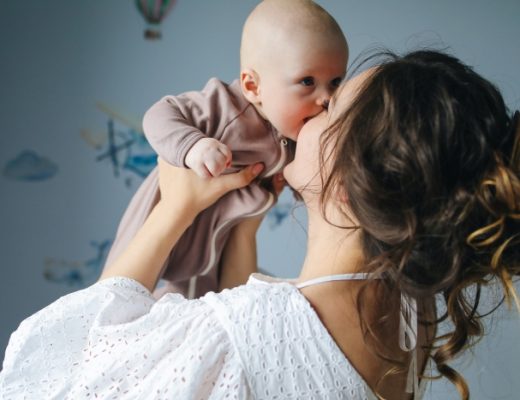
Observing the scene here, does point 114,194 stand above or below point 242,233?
below

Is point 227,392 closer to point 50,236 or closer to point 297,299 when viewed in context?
point 297,299

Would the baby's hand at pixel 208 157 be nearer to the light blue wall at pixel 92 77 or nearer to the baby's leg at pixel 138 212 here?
the baby's leg at pixel 138 212

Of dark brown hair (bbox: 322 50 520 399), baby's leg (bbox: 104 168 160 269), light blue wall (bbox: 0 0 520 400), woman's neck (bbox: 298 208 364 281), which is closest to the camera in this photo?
dark brown hair (bbox: 322 50 520 399)

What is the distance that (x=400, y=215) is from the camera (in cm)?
80

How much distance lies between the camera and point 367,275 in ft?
2.82

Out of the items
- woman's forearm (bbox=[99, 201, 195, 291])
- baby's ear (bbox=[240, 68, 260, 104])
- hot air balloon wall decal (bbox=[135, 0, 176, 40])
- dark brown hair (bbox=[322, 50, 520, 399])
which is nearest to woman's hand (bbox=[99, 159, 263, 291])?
woman's forearm (bbox=[99, 201, 195, 291])

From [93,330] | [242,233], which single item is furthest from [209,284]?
[93,330]

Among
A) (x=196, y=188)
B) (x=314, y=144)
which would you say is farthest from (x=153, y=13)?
(x=314, y=144)

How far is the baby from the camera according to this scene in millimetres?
1120

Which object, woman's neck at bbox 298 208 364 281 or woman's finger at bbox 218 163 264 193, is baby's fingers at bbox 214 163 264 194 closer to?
woman's finger at bbox 218 163 264 193

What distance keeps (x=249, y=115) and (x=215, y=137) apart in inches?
3.1

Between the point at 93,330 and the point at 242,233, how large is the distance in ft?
1.49

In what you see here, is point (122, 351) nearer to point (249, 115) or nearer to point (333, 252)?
point (333, 252)

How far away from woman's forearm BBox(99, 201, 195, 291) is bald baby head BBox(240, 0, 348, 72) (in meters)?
0.31
